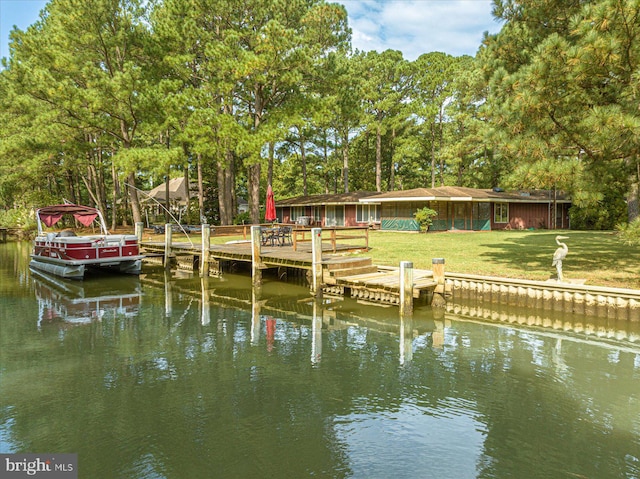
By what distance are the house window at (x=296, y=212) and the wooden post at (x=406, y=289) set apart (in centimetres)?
2578

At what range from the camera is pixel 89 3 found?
2194 cm

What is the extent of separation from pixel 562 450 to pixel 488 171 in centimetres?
3475

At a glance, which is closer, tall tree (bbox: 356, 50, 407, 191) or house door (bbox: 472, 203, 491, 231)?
house door (bbox: 472, 203, 491, 231)

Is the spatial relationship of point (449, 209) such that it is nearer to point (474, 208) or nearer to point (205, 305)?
point (474, 208)

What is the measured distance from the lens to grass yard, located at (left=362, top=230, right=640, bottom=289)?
37.0 ft

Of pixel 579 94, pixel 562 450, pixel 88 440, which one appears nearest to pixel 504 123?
pixel 579 94

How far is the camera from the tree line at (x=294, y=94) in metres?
9.22

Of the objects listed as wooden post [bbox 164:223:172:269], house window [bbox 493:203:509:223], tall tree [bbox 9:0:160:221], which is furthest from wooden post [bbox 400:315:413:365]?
house window [bbox 493:203:509:223]

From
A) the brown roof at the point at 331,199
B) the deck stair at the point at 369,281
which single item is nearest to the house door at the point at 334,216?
the brown roof at the point at 331,199

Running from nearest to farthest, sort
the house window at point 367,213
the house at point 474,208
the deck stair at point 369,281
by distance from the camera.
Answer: the deck stair at point 369,281 → the house at point 474,208 → the house window at point 367,213

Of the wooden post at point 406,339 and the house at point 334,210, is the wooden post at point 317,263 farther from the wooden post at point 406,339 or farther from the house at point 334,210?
the house at point 334,210

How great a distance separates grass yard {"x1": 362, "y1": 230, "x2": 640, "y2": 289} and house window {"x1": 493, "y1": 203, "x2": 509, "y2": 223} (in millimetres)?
11209

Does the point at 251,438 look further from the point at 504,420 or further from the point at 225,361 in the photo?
the point at 504,420

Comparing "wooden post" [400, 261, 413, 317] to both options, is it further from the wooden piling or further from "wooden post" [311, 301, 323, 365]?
the wooden piling
